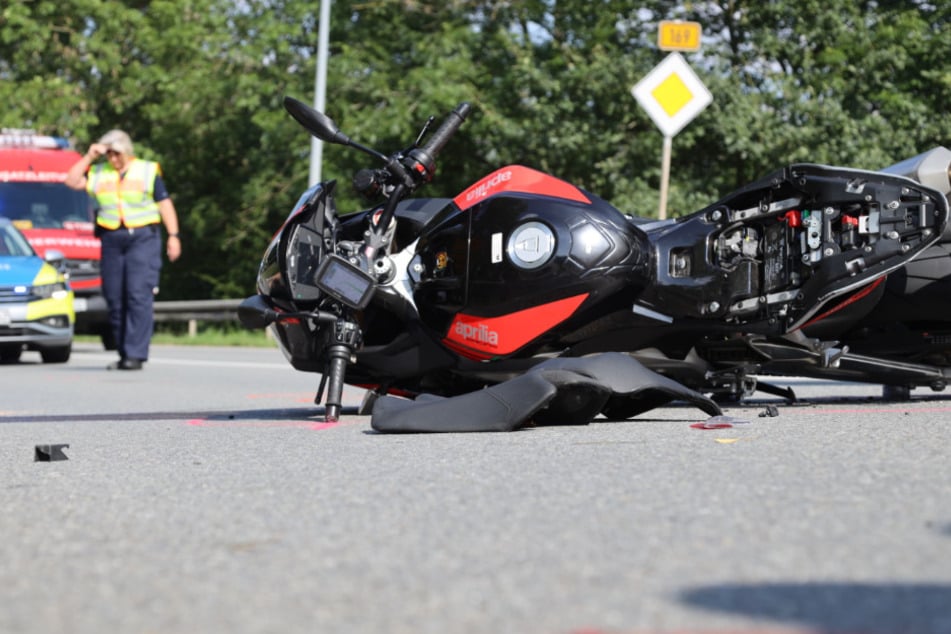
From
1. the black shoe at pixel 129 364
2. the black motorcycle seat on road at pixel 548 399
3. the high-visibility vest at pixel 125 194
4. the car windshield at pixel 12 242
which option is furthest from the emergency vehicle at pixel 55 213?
the black motorcycle seat on road at pixel 548 399

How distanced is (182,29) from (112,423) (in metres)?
23.2

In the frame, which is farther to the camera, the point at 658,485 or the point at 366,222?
the point at 366,222

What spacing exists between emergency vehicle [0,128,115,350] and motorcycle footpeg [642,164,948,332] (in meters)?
12.3

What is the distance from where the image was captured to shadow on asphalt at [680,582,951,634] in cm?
234

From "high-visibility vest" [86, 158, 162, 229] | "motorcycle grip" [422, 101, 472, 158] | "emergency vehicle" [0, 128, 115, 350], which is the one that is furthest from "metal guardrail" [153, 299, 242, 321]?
"motorcycle grip" [422, 101, 472, 158]

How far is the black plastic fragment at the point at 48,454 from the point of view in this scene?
4945mm

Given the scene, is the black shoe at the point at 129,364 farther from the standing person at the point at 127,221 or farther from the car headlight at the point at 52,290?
the car headlight at the point at 52,290

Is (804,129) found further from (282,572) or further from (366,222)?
(282,572)

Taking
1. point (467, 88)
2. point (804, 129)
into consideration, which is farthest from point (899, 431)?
point (467, 88)

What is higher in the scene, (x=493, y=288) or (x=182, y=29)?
(x=182, y=29)

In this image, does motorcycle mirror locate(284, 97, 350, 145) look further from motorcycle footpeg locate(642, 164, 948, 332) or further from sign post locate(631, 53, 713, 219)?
sign post locate(631, 53, 713, 219)

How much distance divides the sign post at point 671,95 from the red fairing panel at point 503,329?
6091 mm

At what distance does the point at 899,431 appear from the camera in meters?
4.95

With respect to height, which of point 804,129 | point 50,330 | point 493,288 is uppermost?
point 804,129
